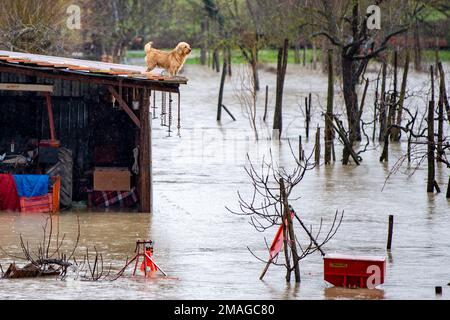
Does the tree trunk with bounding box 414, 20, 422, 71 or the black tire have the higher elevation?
the tree trunk with bounding box 414, 20, 422, 71

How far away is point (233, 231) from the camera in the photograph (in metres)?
26.4

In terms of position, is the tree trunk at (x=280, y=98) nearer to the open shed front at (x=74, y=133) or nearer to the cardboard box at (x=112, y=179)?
the open shed front at (x=74, y=133)

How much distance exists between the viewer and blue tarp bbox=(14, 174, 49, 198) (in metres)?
27.6

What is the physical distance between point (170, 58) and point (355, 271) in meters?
9.75

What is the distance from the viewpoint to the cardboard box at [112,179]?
94.0ft

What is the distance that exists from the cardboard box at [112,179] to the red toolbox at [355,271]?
9.42 m

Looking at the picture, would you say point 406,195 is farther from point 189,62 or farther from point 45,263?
point 189,62

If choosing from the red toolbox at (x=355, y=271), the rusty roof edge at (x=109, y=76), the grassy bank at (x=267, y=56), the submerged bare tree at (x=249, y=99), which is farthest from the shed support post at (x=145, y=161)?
the grassy bank at (x=267, y=56)

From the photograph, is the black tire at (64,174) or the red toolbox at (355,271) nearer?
the red toolbox at (355,271)

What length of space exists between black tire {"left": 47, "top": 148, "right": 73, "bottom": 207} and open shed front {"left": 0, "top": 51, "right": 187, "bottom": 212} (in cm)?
2

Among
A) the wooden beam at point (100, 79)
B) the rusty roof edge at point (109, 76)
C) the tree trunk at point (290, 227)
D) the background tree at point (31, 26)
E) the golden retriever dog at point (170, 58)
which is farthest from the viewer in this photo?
the background tree at point (31, 26)

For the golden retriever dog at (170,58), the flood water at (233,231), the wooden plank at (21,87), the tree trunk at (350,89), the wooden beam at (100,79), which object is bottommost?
the flood water at (233,231)

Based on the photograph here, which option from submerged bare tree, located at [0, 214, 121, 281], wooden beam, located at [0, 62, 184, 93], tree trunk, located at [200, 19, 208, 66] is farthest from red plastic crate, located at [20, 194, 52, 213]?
tree trunk, located at [200, 19, 208, 66]

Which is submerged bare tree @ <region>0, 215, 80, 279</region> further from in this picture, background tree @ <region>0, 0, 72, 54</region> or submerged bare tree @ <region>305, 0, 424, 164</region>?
submerged bare tree @ <region>305, 0, 424, 164</region>
